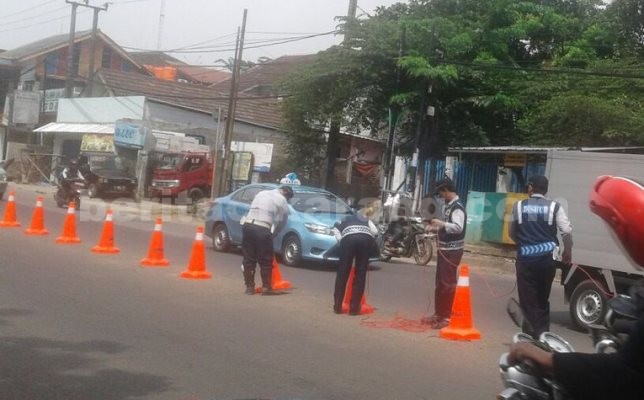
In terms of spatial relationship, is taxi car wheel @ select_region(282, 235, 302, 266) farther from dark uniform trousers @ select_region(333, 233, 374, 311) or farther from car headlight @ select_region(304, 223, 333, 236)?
dark uniform trousers @ select_region(333, 233, 374, 311)

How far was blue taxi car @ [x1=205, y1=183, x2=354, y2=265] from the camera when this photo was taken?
15.3 metres

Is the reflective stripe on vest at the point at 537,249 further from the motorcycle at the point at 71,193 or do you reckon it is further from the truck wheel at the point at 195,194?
the truck wheel at the point at 195,194

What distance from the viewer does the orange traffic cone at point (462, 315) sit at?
30.3ft

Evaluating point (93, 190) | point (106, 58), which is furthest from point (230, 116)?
point (106, 58)

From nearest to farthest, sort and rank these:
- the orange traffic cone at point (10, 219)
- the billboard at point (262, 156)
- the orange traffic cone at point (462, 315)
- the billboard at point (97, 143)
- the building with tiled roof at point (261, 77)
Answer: the orange traffic cone at point (462, 315)
the orange traffic cone at point (10, 219)
the billboard at point (262, 156)
the billboard at point (97, 143)
the building with tiled roof at point (261, 77)

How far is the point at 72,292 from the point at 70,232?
604 cm

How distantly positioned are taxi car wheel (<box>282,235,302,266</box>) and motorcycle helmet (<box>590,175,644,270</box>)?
41.8 ft

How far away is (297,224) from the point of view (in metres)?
15.5

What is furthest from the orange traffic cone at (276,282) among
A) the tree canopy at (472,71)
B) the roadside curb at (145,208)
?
the roadside curb at (145,208)

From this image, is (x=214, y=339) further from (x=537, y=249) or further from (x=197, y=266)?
(x=197, y=266)

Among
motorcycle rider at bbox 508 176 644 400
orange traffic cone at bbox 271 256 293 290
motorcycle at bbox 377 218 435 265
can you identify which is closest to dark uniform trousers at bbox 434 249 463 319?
orange traffic cone at bbox 271 256 293 290

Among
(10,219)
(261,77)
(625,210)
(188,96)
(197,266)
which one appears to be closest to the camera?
(625,210)

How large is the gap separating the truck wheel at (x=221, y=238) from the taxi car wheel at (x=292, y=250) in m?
1.92

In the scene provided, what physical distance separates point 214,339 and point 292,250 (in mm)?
7038
